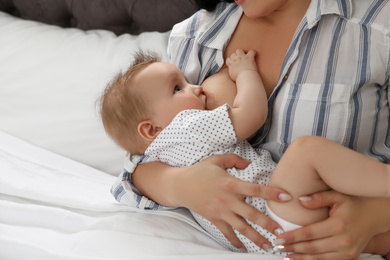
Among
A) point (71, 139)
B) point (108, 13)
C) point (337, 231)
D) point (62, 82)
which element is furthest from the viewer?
point (108, 13)

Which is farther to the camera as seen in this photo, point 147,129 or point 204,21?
point 204,21

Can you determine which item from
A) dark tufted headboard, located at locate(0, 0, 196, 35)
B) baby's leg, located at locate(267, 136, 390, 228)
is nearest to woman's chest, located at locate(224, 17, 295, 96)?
baby's leg, located at locate(267, 136, 390, 228)

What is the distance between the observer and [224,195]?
2.98ft

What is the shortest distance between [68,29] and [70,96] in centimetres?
41

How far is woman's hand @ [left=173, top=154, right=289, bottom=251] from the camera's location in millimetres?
883

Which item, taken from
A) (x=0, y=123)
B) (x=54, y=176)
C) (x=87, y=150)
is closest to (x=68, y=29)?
(x=0, y=123)

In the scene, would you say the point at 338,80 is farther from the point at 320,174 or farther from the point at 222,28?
the point at 222,28

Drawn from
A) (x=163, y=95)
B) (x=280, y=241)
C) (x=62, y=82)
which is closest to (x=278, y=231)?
(x=280, y=241)

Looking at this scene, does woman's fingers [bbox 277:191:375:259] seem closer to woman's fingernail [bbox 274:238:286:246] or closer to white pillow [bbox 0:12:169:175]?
woman's fingernail [bbox 274:238:286:246]

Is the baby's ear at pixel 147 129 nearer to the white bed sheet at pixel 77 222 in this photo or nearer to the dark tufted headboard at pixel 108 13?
the white bed sheet at pixel 77 222

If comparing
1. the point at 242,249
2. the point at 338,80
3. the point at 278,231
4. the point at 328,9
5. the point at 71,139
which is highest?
the point at 328,9

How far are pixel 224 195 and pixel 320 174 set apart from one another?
0.60 feet

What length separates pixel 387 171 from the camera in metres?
0.82

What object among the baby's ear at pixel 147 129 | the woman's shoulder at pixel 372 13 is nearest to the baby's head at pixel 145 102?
the baby's ear at pixel 147 129
